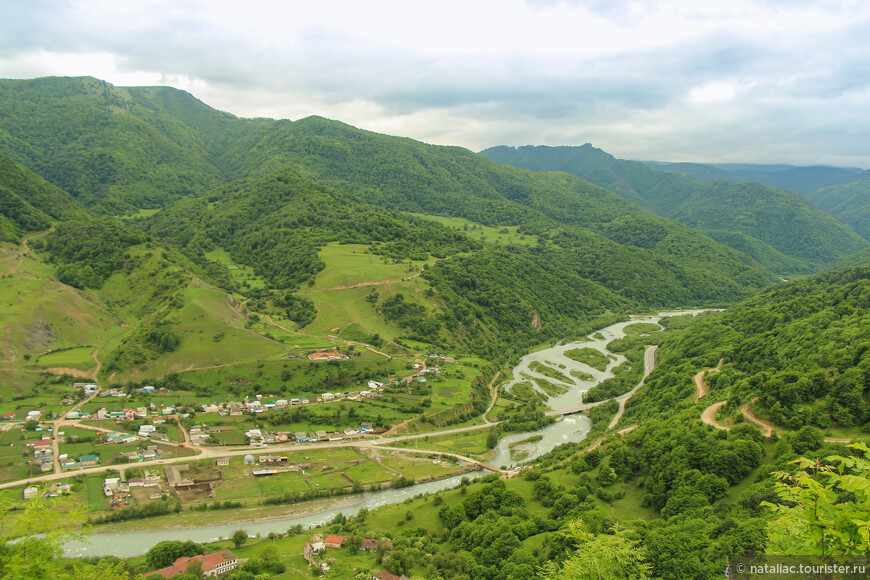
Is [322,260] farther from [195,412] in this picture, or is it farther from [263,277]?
[195,412]

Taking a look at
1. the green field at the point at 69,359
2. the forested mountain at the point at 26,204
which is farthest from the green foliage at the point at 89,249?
the green field at the point at 69,359

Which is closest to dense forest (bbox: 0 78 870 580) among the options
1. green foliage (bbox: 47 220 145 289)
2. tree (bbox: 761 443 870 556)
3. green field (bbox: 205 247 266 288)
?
tree (bbox: 761 443 870 556)

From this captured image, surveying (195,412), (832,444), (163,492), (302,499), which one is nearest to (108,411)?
(195,412)

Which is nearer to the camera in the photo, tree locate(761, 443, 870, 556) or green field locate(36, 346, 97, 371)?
tree locate(761, 443, 870, 556)

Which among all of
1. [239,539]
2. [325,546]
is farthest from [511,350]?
[239,539]

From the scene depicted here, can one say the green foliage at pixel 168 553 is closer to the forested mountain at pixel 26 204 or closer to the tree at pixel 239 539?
the tree at pixel 239 539

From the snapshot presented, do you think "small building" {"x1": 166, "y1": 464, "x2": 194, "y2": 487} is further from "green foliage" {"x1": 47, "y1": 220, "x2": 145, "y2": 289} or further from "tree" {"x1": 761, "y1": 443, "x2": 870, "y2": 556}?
"tree" {"x1": 761, "y1": 443, "x2": 870, "y2": 556}
